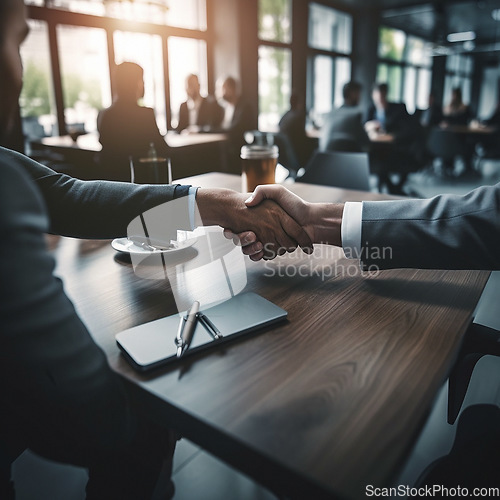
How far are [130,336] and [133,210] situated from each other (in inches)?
19.0

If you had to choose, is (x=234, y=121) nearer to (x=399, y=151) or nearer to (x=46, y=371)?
(x=399, y=151)

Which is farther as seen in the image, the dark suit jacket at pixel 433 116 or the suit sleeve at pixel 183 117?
the dark suit jacket at pixel 433 116

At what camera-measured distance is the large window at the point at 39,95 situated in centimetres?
523

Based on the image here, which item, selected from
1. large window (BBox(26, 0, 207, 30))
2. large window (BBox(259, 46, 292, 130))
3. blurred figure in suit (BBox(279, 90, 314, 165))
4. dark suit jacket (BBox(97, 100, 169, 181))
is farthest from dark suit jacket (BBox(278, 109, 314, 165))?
large window (BBox(259, 46, 292, 130))

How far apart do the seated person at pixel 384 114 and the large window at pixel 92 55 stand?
294 centimetres

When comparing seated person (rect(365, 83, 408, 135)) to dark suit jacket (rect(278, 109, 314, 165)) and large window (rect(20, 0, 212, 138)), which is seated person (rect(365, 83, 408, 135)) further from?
large window (rect(20, 0, 212, 138))

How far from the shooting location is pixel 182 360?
66 centimetres

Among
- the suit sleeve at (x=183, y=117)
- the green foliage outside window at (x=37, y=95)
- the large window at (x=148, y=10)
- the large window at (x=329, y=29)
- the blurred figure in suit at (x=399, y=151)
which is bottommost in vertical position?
the blurred figure in suit at (x=399, y=151)

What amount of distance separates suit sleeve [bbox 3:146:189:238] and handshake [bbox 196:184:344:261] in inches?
5.3

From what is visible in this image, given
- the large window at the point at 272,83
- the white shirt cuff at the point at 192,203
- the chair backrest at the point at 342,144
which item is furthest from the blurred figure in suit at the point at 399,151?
the white shirt cuff at the point at 192,203

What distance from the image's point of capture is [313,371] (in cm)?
63

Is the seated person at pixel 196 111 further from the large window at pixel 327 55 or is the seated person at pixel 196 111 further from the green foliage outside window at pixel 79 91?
the large window at pixel 327 55

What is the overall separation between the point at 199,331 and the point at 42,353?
261 mm

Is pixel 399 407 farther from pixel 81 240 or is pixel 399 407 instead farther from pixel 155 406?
pixel 81 240
